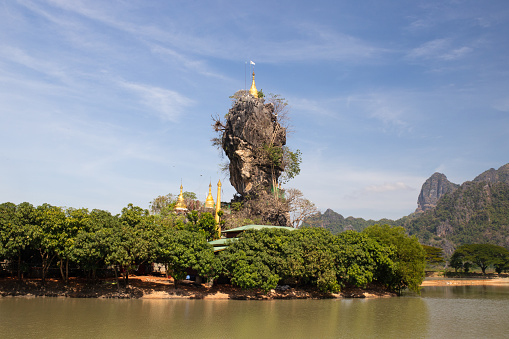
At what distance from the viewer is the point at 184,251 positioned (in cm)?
3531

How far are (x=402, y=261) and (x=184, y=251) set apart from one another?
862 inches

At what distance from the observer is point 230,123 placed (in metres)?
63.3

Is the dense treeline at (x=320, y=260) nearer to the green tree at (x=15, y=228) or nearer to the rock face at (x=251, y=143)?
the green tree at (x=15, y=228)

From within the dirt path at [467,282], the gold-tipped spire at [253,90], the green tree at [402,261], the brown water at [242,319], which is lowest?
the dirt path at [467,282]

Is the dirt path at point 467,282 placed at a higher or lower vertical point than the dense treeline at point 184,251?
lower

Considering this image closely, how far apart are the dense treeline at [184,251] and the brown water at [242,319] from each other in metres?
2.74

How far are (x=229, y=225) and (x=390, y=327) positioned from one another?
102 ft

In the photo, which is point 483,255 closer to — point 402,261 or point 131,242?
point 402,261

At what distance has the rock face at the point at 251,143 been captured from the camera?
6103 centimetres

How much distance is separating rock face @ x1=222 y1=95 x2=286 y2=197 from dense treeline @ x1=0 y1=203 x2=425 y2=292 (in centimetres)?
2113

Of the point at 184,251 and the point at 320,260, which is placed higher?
the point at 184,251

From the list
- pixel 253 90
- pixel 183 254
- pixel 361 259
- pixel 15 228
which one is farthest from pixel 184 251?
pixel 253 90

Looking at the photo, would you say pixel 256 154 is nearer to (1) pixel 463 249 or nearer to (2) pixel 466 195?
(1) pixel 463 249

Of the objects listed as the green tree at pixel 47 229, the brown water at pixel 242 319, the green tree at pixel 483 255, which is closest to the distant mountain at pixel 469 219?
the green tree at pixel 483 255
